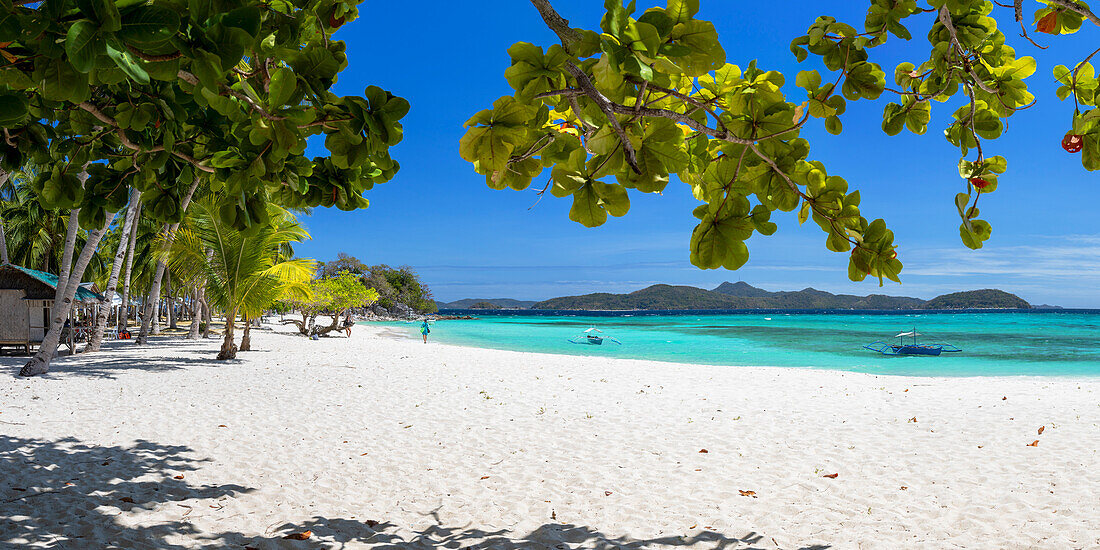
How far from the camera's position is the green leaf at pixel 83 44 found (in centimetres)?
96

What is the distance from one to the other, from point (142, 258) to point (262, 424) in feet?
80.9

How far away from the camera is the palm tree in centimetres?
1138

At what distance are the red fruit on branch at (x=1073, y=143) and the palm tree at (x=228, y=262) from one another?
1204 centimetres

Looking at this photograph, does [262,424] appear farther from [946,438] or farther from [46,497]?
[946,438]

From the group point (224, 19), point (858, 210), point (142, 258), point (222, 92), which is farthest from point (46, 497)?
point (142, 258)

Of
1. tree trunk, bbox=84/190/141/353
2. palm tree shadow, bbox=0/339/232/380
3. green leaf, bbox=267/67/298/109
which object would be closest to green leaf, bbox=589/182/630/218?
green leaf, bbox=267/67/298/109

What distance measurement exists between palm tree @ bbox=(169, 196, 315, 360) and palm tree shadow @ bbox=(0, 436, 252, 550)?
283 inches

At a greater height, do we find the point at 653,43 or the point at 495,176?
the point at 653,43

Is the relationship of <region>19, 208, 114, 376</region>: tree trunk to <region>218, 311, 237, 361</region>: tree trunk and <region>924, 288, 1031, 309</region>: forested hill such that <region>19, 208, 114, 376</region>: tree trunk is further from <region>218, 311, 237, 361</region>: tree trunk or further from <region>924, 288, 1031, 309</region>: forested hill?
<region>924, 288, 1031, 309</region>: forested hill

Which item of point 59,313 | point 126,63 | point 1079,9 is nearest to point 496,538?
point 126,63

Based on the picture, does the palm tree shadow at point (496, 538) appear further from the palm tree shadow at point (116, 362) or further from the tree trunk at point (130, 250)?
the tree trunk at point (130, 250)

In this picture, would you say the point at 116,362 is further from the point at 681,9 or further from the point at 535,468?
the point at 681,9

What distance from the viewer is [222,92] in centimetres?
156

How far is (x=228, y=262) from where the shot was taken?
1161cm
